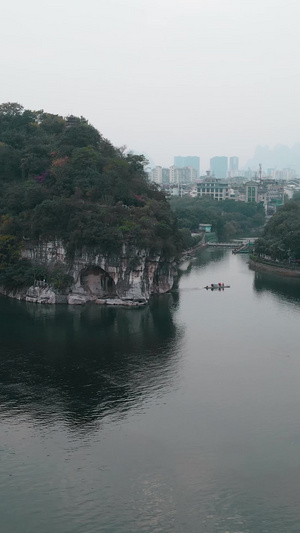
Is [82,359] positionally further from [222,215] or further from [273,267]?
[222,215]

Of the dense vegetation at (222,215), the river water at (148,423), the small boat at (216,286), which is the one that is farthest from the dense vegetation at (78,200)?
the dense vegetation at (222,215)

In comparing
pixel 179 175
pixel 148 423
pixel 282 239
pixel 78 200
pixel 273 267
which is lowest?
pixel 148 423

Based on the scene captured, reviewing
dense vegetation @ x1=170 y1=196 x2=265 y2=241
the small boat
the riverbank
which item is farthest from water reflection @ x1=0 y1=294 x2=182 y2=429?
dense vegetation @ x1=170 y1=196 x2=265 y2=241

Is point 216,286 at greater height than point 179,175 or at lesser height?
lesser

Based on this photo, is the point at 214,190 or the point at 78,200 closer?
the point at 78,200

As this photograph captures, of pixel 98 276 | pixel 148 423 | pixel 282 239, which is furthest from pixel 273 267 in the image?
pixel 148 423

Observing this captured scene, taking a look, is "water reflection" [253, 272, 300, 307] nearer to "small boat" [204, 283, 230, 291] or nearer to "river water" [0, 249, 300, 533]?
"small boat" [204, 283, 230, 291]
